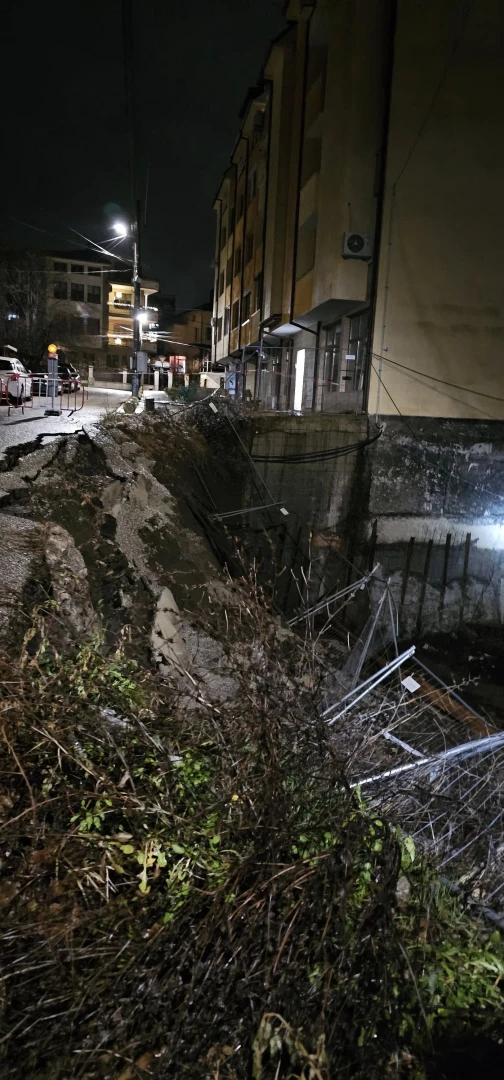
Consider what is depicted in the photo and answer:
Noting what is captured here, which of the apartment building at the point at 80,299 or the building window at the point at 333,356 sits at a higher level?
the apartment building at the point at 80,299

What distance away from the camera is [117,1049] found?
8.29ft

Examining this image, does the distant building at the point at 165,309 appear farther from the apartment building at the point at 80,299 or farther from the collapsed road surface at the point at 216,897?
the collapsed road surface at the point at 216,897

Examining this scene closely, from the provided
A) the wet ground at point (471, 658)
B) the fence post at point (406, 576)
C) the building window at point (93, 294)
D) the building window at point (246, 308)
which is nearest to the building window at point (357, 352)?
the fence post at point (406, 576)

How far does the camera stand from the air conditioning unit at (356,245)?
1352 cm

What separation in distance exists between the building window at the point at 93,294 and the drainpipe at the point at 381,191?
44039 millimetres

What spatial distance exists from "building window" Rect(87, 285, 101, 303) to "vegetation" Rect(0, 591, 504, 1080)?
2140 inches

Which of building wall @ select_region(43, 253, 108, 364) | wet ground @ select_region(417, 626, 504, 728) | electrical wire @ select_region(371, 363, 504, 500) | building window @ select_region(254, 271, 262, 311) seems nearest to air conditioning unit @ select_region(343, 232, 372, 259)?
electrical wire @ select_region(371, 363, 504, 500)

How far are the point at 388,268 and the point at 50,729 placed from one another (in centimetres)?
1273

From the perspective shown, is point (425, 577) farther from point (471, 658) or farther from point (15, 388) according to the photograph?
point (15, 388)

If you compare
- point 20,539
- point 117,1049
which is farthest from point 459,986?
point 20,539

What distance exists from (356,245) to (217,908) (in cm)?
1347

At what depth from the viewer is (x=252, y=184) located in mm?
26812

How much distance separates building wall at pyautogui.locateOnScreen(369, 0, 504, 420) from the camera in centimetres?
1277

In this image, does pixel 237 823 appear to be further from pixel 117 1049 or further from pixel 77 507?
pixel 77 507
